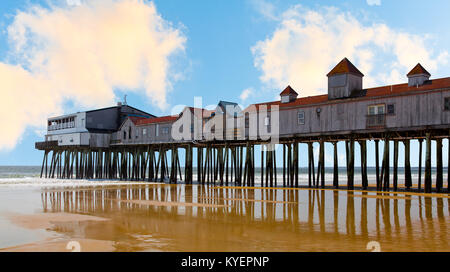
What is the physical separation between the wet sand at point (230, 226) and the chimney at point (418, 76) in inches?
359

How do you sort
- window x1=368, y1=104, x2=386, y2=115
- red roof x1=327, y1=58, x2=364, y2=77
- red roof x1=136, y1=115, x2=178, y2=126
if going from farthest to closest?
red roof x1=136, y1=115, x2=178, y2=126 < red roof x1=327, y1=58, x2=364, y2=77 < window x1=368, y1=104, x2=386, y2=115

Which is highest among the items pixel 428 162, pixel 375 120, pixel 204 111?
pixel 204 111

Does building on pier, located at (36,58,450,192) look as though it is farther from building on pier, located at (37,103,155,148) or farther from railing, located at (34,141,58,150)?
railing, located at (34,141,58,150)

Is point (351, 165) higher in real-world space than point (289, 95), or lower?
lower

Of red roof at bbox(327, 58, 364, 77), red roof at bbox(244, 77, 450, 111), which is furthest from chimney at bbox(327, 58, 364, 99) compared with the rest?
red roof at bbox(244, 77, 450, 111)

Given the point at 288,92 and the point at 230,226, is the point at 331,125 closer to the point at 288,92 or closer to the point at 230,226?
the point at 288,92

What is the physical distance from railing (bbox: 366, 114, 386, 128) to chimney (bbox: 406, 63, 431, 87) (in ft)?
9.55

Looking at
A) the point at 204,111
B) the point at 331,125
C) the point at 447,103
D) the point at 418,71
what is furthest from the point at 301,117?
the point at 204,111

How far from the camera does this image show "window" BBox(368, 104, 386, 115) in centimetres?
2711

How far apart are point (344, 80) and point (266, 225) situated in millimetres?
18682

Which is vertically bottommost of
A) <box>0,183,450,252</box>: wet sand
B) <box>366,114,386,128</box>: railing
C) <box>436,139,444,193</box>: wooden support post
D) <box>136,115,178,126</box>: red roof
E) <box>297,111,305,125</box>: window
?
<box>0,183,450,252</box>: wet sand

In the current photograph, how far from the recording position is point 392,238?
11742 mm

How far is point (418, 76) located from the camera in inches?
1064
